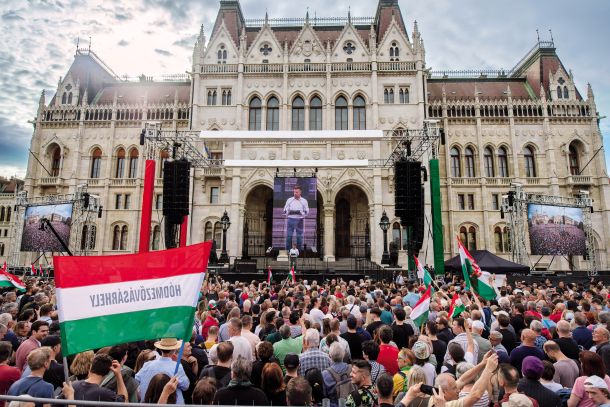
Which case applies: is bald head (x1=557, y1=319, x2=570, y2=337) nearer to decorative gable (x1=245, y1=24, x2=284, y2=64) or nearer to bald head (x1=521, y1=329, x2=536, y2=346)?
bald head (x1=521, y1=329, x2=536, y2=346)

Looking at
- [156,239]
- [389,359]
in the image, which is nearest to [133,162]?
[156,239]

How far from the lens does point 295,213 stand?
28609 mm

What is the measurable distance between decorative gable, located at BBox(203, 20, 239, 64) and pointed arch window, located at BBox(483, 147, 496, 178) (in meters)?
24.5

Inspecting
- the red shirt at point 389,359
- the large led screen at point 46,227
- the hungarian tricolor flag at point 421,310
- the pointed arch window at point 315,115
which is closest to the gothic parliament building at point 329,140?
the pointed arch window at point 315,115

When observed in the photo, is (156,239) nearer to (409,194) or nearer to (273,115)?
(273,115)

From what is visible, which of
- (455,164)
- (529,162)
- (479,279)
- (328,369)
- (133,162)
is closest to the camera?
(328,369)

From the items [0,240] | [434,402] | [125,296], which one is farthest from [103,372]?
[0,240]

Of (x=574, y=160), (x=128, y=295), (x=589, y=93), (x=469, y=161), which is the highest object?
(x=589, y=93)

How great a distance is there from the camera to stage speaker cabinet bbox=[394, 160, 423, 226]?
1706 centimetres

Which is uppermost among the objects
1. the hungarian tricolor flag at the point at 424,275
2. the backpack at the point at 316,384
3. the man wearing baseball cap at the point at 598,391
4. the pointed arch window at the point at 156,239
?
the pointed arch window at the point at 156,239

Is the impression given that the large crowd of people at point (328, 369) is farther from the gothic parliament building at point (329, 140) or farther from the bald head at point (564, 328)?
the gothic parliament building at point (329, 140)

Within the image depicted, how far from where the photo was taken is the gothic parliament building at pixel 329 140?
3162cm

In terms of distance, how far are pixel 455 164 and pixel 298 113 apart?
15671 millimetres

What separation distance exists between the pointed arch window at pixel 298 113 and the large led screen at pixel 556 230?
62.2ft
